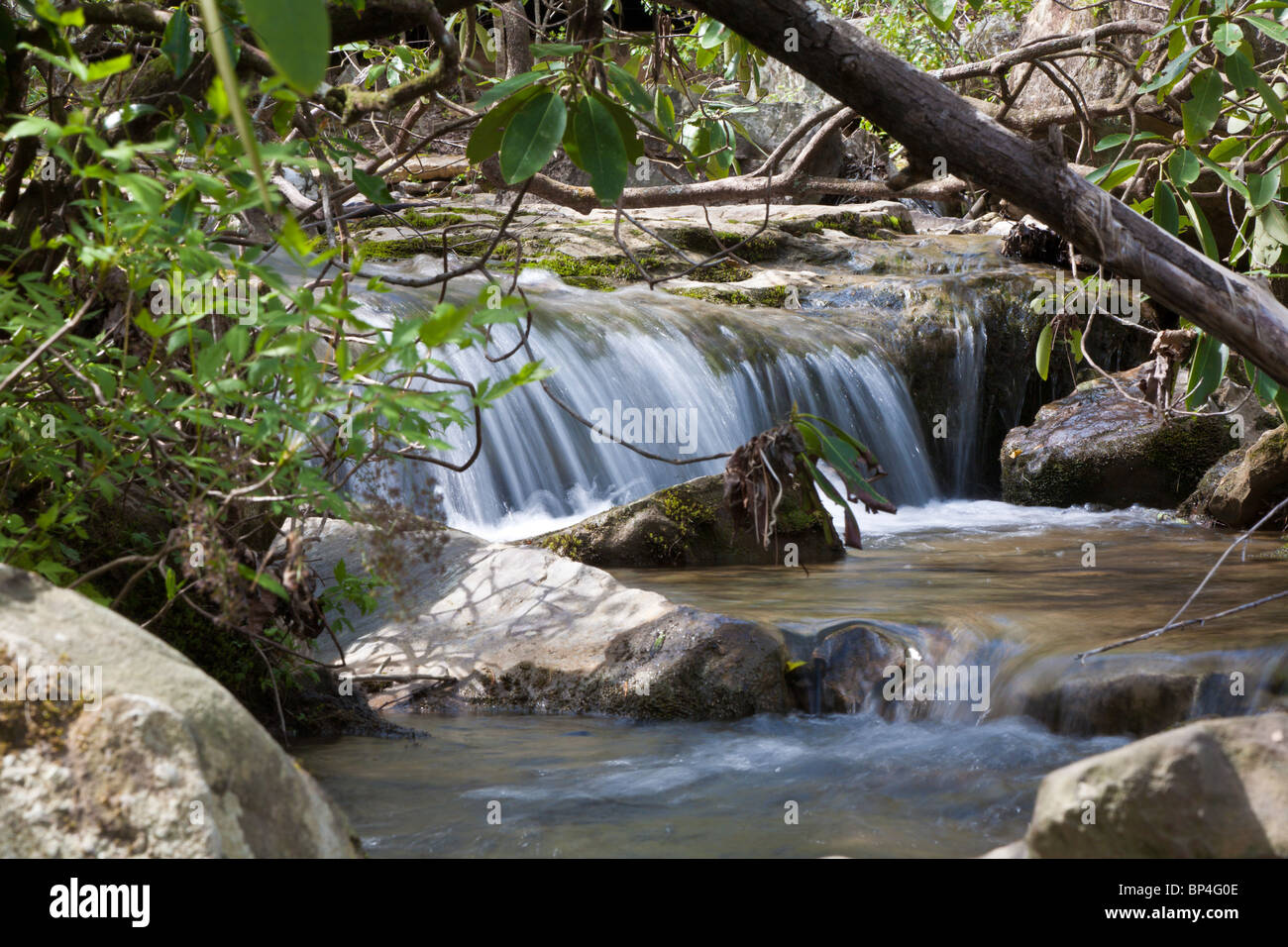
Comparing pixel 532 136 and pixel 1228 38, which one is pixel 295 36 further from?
pixel 1228 38

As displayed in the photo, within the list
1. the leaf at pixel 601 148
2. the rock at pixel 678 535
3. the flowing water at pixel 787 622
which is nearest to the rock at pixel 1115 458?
the flowing water at pixel 787 622

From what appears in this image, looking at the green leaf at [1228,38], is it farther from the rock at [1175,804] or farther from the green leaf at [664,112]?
the rock at [1175,804]

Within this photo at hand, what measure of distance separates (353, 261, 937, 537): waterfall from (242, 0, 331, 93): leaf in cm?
661

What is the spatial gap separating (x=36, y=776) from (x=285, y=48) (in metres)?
1.43

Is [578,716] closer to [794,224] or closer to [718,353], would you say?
[718,353]

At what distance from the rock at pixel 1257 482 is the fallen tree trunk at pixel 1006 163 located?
5731mm

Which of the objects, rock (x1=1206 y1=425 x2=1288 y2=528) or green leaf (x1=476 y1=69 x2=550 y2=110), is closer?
green leaf (x1=476 y1=69 x2=550 y2=110)

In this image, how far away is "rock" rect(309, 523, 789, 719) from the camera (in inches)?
175

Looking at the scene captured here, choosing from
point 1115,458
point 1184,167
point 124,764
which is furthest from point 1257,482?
point 124,764

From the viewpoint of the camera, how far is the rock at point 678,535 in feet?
22.4

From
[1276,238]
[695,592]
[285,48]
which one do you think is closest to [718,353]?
[695,592]

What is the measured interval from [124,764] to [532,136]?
1372 mm

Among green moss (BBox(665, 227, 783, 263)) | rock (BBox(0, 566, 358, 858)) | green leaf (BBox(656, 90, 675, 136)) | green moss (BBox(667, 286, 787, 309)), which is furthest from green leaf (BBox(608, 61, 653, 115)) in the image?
green moss (BBox(665, 227, 783, 263))

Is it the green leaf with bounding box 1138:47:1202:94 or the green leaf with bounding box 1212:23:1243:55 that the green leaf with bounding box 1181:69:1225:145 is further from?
the green leaf with bounding box 1212:23:1243:55
